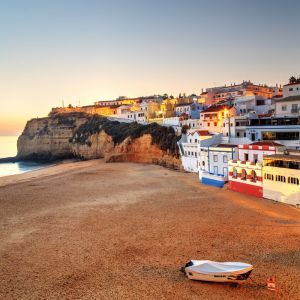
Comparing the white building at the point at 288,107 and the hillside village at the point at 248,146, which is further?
the white building at the point at 288,107

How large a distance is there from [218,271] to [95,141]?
64420 millimetres

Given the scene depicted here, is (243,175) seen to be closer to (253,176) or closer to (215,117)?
(253,176)

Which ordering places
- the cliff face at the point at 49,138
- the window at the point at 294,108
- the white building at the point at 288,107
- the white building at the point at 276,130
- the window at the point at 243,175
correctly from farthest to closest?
the cliff face at the point at 49,138 → the window at the point at 294,108 → the white building at the point at 288,107 → the white building at the point at 276,130 → the window at the point at 243,175

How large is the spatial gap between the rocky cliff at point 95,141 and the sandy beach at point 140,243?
2350 cm

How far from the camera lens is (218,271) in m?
13.5

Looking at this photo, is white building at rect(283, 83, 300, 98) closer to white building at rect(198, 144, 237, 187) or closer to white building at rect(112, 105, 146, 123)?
white building at rect(198, 144, 237, 187)

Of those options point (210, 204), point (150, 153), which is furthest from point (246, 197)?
point (150, 153)

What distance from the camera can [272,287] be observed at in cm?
1304

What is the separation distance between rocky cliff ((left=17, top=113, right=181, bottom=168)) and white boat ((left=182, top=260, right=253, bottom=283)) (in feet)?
116

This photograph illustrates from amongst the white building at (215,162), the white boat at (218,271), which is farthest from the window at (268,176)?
the white boat at (218,271)

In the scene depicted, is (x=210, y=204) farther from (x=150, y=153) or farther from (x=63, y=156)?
(x=63, y=156)

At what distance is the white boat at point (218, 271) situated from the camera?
13266mm

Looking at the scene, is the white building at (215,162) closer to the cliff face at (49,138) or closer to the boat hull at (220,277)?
the boat hull at (220,277)

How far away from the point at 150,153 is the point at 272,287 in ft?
146
